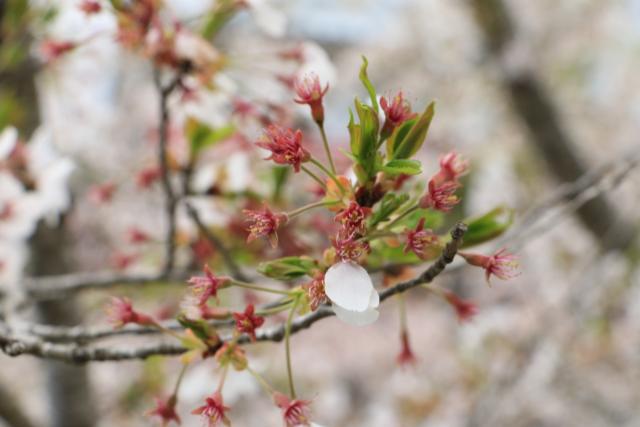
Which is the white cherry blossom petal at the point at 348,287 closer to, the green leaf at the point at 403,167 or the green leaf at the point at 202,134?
the green leaf at the point at 403,167

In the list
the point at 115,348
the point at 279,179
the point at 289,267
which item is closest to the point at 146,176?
the point at 279,179

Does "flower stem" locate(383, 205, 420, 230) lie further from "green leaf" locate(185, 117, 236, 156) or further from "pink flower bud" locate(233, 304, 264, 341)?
"green leaf" locate(185, 117, 236, 156)

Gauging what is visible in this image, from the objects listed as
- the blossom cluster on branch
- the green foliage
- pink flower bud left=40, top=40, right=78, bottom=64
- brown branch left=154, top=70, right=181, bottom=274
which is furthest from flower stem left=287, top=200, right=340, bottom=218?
pink flower bud left=40, top=40, right=78, bottom=64

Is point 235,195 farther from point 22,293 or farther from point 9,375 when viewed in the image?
point 9,375

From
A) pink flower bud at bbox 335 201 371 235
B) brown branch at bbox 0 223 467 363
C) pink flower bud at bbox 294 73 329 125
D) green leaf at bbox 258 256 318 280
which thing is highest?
pink flower bud at bbox 294 73 329 125

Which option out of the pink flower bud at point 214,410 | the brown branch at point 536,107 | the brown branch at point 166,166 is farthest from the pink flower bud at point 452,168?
the brown branch at point 536,107

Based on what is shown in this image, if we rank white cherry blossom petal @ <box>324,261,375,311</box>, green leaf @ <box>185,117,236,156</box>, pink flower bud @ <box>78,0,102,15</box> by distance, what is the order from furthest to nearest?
green leaf @ <box>185,117,236,156</box> < pink flower bud @ <box>78,0,102,15</box> < white cherry blossom petal @ <box>324,261,375,311</box>

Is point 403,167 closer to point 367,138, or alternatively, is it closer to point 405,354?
point 367,138
